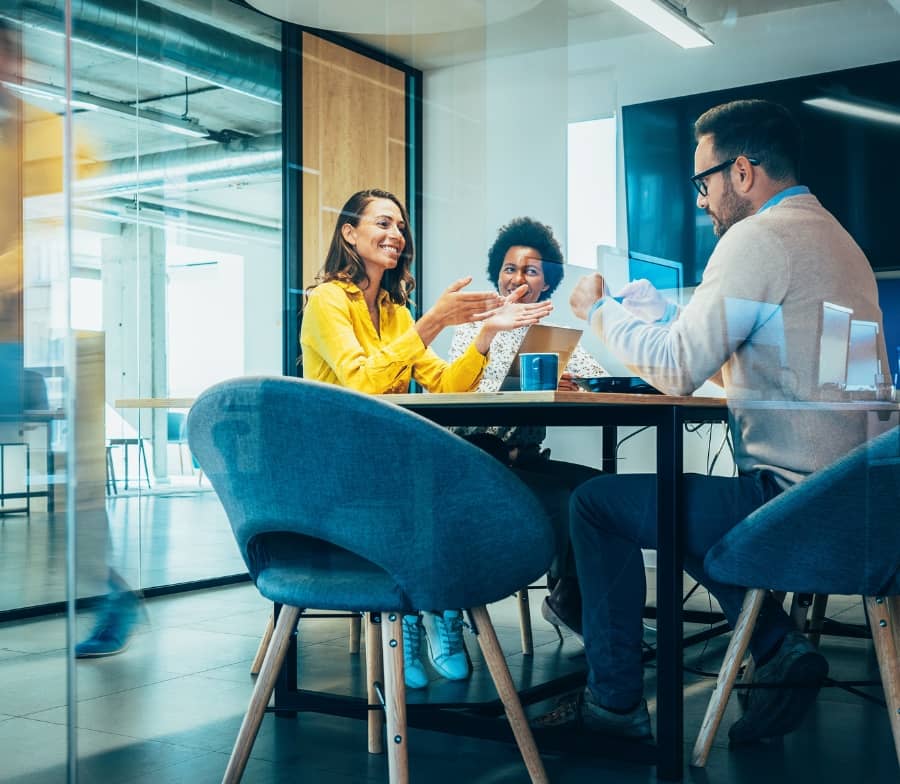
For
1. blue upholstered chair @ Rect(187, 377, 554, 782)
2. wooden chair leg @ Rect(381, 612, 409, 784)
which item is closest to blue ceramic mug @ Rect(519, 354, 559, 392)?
blue upholstered chair @ Rect(187, 377, 554, 782)

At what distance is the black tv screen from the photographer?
1.69m

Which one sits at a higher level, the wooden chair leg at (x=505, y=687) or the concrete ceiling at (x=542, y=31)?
the concrete ceiling at (x=542, y=31)

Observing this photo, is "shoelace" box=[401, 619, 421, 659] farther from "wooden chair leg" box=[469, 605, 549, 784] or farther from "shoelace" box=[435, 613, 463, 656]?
"wooden chair leg" box=[469, 605, 549, 784]

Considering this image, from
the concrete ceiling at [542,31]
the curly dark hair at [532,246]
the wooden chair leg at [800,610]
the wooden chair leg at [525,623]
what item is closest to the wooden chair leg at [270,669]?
the wooden chair leg at [525,623]

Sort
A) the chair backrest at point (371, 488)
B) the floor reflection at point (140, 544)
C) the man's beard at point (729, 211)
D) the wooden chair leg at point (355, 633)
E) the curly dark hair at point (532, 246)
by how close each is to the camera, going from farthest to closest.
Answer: the wooden chair leg at point (355, 633) → the curly dark hair at point (532, 246) → the floor reflection at point (140, 544) → the man's beard at point (729, 211) → the chair backrest at point (371, 488)

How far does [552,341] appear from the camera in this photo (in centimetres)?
208

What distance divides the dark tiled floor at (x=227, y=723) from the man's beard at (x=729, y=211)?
670mm

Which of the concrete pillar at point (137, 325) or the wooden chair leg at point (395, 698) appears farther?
the concrete pillar at point (137, 325)

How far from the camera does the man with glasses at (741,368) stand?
5.77 feet

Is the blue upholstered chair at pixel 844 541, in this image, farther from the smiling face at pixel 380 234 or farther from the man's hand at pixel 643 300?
the smiling face at pixel 380 234

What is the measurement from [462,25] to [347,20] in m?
0.23

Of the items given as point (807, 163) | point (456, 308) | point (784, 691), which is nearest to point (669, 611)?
point (784, 691)

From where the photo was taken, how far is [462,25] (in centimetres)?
218

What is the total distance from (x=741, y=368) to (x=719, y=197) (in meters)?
0.29
